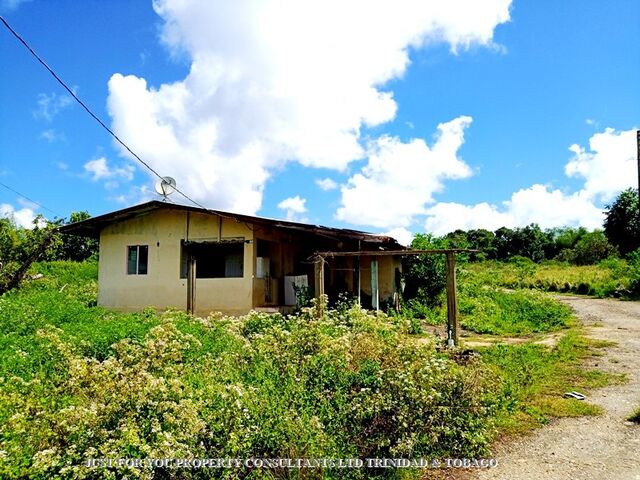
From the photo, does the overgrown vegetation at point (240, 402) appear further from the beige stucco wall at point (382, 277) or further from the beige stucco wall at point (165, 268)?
the beige stucco wall at point (382, 277)

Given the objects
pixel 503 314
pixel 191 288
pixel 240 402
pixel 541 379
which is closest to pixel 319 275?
pixel 541 379

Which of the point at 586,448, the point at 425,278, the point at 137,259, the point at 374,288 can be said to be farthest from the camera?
the point at 425,278

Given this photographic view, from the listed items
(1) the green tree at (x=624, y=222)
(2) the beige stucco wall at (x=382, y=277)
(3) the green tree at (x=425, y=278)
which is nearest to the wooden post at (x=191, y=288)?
(2) the beige stucco wall at (x=382, y=277)

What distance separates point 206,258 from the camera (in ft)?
54.0

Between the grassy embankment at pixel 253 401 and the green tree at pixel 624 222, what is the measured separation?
101 ft

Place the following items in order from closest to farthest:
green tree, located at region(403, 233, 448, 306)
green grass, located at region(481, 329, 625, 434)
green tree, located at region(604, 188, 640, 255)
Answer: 1. green grass, located at region(481, 329, 625, 434)
2. green tree, located at region(403, 233, 448, 306)
3. green tree, located at region(604, 188, 640, 255)

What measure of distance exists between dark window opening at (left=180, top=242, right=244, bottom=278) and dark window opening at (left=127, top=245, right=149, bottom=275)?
1589 millimetres

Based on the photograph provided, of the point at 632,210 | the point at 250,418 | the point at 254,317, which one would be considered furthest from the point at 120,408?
the point at 632,210

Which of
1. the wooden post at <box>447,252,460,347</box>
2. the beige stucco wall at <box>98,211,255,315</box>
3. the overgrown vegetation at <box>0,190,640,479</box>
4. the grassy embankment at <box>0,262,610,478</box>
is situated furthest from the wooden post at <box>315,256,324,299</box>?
the beige stucco wall at <box>98,211,255,315</box>

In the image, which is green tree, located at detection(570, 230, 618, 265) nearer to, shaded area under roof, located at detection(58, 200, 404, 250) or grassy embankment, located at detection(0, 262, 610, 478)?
shaded area under roof, located at detection(58, 200, 404, 250)

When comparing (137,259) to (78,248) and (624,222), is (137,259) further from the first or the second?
(624,222)

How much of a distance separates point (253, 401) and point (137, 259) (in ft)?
41.8

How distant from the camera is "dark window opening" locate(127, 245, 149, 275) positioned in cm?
1558

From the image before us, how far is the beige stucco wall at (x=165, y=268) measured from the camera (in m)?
14.4
